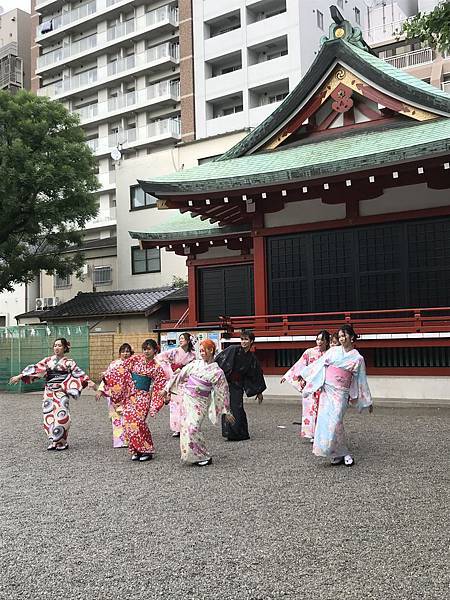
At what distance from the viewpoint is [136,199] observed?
29.7 m

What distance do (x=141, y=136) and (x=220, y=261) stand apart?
2454cm

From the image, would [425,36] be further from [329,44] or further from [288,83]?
[288,83]

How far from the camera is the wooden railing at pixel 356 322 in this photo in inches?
480

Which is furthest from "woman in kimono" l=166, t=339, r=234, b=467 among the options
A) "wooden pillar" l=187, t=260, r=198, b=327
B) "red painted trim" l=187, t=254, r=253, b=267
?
"wooden pillar" l=187, t=260, r=198, b=327

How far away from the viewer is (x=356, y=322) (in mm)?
12859

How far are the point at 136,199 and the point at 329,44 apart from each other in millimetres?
17236

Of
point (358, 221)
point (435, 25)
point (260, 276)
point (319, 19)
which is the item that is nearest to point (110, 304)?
point (260, 276)

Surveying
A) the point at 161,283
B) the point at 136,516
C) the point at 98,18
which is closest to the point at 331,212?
the point at 136,516

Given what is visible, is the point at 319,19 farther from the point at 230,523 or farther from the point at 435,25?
the point at 230,523

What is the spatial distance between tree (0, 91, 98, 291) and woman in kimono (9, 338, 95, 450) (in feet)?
47.1

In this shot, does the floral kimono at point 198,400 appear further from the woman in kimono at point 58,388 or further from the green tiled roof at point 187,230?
the green tiled roof at point 187,230

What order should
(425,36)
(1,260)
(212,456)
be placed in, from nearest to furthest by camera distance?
(425,36)
(212,456)
(1,260)

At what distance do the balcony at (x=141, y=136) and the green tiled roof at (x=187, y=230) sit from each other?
21245 mm

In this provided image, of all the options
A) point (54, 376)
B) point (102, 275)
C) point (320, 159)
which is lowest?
point (54, 376)
